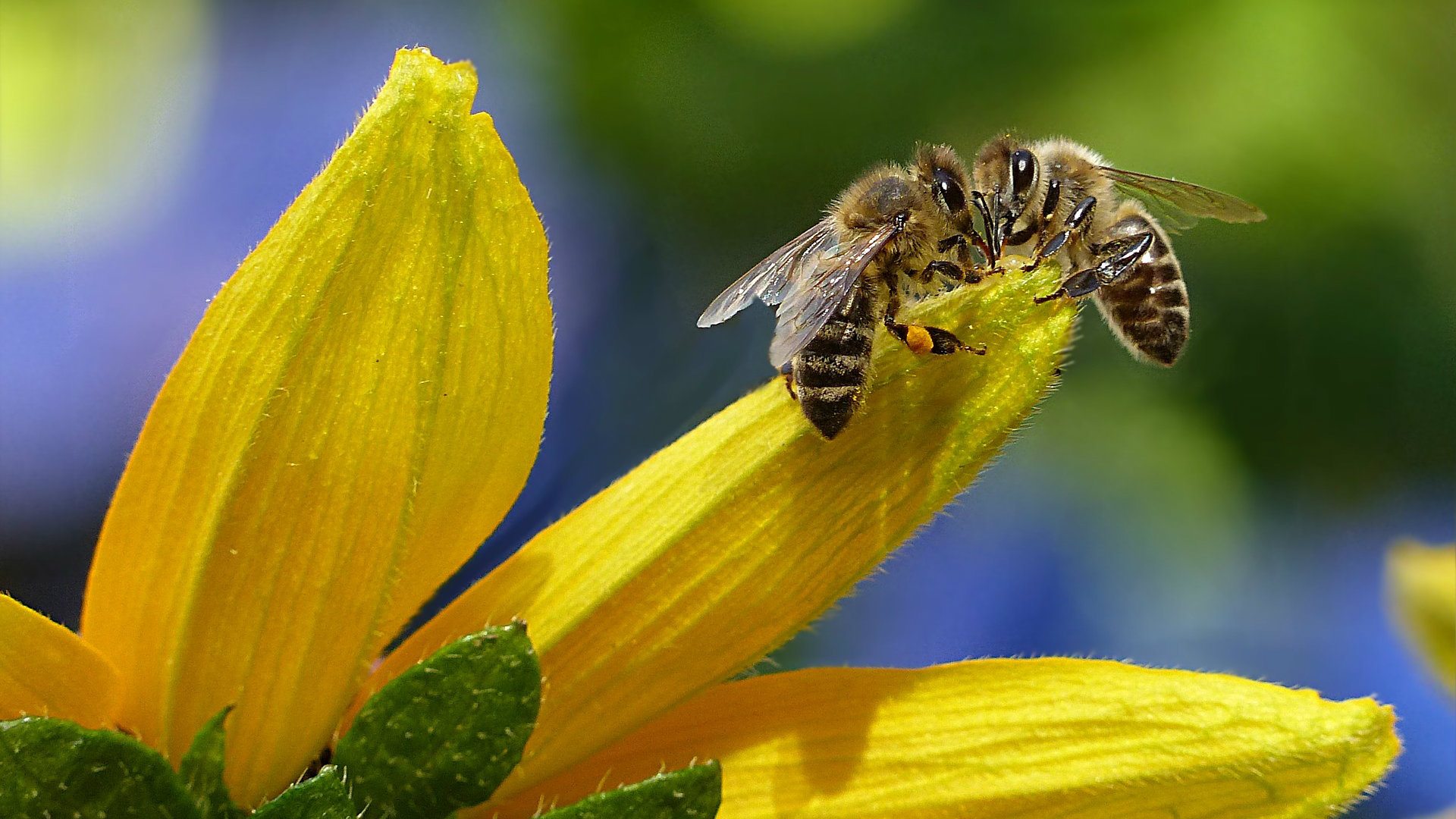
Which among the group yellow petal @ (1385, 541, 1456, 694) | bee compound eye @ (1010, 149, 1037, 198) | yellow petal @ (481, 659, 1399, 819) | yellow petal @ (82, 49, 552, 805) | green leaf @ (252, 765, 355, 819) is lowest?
yellow petal @ (1385, 541, 1456, 694)

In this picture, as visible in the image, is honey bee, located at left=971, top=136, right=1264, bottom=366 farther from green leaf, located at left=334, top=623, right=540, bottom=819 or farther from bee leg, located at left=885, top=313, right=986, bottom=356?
green leaf, located at left=334, top=623, right=540, bottom=819

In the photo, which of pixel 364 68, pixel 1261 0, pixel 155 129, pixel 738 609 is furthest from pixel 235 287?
pixel 1261 0

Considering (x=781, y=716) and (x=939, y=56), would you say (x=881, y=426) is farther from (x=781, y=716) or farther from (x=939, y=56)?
(x=939, y=56)

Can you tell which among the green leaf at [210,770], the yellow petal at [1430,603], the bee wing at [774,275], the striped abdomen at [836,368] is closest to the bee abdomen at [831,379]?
the striped abdomen at [836,368]

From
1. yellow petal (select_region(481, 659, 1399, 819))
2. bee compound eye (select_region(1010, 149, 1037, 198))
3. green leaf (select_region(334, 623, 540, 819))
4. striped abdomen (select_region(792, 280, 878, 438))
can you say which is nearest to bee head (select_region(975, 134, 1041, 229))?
bee compound eye (select_region(1010, 149, 1037, 198))

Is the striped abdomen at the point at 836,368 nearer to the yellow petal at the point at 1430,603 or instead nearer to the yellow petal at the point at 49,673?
the yellow petal at the point at 49,673
